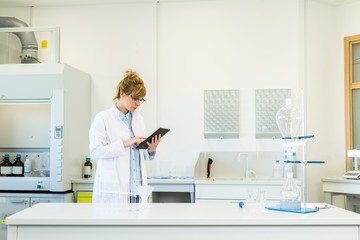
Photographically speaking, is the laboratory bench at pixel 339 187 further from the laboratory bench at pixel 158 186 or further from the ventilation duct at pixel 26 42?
the ventilation duct at pixel 26 42

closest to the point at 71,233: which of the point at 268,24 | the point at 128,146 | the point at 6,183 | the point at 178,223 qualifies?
the point at 178,223

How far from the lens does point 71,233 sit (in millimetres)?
2197

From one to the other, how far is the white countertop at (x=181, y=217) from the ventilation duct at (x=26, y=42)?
2.61 metres

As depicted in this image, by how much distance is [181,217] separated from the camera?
2.19 meters

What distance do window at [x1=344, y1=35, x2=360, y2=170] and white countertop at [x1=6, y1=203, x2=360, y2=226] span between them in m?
2.66

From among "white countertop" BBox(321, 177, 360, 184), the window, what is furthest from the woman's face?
the window

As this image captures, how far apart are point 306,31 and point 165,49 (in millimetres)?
1594

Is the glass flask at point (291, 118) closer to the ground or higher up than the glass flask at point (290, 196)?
higher up

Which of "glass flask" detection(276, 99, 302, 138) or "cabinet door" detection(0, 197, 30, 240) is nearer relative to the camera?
"glass flask" detection(276, 99, 302, 138)

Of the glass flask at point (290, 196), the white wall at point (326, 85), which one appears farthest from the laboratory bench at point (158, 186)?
the glass flask at point (290, 196)

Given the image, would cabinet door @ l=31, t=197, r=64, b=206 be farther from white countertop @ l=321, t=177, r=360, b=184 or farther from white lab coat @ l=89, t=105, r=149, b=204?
white countertop @ l=321, t=177, r=360, b=184

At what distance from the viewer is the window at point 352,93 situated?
4836mm

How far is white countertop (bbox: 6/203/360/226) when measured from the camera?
215 cm

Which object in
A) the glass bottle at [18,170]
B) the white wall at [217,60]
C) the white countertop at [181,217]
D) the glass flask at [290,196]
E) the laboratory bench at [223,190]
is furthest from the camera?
the white wall at [217,60]
